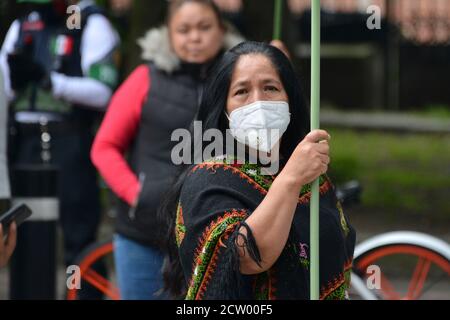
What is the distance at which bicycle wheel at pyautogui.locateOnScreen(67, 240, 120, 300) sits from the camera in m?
6.17

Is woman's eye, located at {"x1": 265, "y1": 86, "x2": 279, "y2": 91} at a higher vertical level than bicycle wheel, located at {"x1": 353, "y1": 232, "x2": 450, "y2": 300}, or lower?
higher

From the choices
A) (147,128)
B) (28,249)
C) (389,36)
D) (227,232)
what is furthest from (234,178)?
(389,36)

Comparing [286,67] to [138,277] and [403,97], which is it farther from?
[403,97]

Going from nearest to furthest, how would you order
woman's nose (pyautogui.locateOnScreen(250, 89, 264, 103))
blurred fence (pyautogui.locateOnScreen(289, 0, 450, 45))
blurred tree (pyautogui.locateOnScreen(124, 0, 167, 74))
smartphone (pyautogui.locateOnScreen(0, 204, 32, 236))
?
woman's nose (pyautogui.locateOnScreen(250, 89, 264, 103)) → smartphone (pyautogui.locateOnScreen(0, 204, 32, 236)) → blurred tree (pyautogui.locateOnScreen(124, 0, 167, 74)) → blurred fence (pyautogui.locateOnScreen(289, 0, 450, 45))

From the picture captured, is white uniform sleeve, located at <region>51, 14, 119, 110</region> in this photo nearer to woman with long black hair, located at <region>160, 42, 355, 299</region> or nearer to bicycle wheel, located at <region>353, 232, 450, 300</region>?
bicycle wheel, located at <region>353, 232, 450, 300</region>

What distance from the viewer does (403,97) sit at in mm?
16516

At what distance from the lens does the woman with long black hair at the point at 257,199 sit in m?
3.29

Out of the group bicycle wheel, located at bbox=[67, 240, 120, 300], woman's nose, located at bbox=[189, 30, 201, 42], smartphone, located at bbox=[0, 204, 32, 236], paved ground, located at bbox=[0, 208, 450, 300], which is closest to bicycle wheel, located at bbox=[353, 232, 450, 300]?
woman's nose, located at bbox=[189, 30, 201, 42]

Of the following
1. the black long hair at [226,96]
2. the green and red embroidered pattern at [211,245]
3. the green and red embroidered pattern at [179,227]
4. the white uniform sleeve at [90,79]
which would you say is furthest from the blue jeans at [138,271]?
the green and red embroidered pattern at [211,245]

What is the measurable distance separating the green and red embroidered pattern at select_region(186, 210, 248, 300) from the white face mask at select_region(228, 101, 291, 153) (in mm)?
207

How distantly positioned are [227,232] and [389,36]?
13252 millimetres

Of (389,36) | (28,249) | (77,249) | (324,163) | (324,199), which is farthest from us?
(389,36)

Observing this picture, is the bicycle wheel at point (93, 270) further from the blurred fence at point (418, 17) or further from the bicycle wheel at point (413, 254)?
the blurred fence at point (418, 17)

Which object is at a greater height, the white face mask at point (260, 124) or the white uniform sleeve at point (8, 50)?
the white uniform sleeve at point (8, 50)
